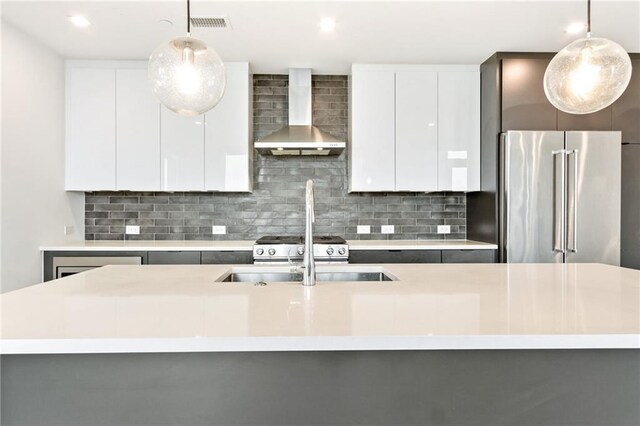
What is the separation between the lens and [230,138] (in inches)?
139

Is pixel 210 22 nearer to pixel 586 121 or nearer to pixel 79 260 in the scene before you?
pixel 79 260

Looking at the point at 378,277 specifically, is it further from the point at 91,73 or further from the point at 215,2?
the point at 91,73

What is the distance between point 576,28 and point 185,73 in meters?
2.82

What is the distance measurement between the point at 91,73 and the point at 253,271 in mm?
2696

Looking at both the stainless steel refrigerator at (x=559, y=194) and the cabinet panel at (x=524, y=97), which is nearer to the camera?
the stainless steel refrigerator at (x=559, y=194)

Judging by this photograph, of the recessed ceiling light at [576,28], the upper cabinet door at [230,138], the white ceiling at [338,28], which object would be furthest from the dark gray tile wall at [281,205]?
the recessed ceiling light at [576,28]

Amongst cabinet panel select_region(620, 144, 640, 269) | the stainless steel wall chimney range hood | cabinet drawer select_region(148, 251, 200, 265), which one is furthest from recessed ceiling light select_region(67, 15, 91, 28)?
cabinet panel select_region(620, 144, 640, 269)

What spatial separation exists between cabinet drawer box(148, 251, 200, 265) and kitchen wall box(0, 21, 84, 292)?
86 centimetres

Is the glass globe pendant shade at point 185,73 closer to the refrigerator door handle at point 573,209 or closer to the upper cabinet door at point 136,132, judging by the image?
the upper cabinet door at point 136,132

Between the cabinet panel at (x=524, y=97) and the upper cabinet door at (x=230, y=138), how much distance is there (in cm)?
221

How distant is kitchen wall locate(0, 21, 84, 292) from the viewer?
2746 millimetres

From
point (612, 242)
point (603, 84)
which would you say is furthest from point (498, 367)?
point (612, 242)

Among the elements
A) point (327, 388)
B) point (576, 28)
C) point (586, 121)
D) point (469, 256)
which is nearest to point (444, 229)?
point (469, 256)

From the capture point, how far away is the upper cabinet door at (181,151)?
3.51 meters
